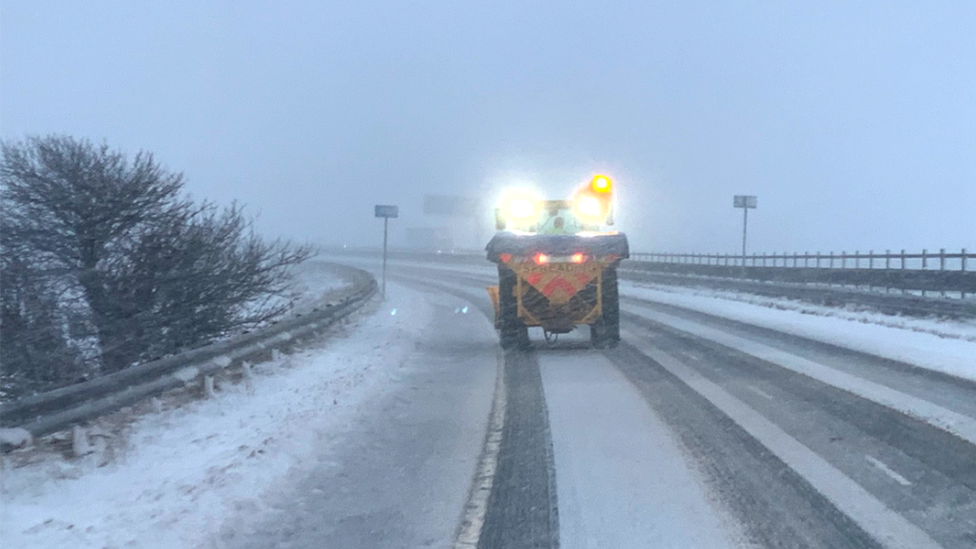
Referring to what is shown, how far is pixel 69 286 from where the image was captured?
48.6 feet

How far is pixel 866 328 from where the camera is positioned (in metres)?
20.1

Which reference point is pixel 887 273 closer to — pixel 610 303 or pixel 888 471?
pixel 610 303

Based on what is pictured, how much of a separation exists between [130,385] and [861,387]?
860cm

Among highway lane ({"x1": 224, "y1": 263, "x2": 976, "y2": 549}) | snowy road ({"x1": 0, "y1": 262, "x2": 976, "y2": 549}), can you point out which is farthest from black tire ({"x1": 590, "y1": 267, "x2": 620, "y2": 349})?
highway lane ({"x1": 224, "y1": 263, "x2": 976, "y2": 549})

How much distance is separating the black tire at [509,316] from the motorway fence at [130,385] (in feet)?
13.1

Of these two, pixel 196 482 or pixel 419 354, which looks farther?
pixel 419 354

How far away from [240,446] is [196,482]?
1.13 m

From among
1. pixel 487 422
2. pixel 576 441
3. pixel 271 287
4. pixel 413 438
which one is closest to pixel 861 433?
pixel 576 441

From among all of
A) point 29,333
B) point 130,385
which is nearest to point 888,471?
point 130,385

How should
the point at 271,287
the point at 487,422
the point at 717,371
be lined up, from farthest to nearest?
the point at 271,287
the point at 717,371
the point at 487,422

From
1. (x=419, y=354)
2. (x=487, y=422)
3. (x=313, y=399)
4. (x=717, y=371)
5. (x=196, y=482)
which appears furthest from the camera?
(x=419, y=354)

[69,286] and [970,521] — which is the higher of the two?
[69,286]

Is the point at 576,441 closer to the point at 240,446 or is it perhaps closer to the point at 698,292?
the point at 240,446

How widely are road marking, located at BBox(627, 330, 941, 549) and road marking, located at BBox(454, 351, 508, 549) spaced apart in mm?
2425
